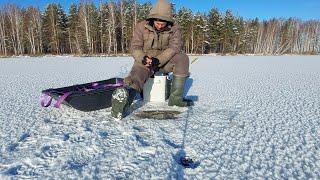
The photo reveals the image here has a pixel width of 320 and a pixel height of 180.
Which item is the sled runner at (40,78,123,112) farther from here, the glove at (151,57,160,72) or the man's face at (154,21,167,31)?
the man's face at (154,21,167,31)

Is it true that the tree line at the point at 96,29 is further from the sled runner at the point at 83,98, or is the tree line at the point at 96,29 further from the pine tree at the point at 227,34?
the sled runner at the point at 83,98

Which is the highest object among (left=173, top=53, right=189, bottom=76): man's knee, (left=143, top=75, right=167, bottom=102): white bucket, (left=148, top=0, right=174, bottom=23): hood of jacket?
(left=148, top=0, right=174, bottom=23): hood of jacket

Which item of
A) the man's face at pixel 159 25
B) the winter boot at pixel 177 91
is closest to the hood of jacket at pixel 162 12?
the man's face at pixel 159 25

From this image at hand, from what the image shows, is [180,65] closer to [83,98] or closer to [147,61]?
[147,61]

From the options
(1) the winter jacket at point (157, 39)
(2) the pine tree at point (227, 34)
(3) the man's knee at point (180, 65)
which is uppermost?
(2) the pine tree at point (227, 34)

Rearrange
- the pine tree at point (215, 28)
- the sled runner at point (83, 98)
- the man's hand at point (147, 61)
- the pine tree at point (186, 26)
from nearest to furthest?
the sled runner at point (83, 98)
the man's hand at point (147, 61)
the pine tree at point (186, 26)
the pine tree at point (215, 28)

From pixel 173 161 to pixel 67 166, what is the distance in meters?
0.77

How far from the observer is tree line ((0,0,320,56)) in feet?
143

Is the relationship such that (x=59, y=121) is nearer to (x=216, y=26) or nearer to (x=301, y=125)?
(x=301, y=125)

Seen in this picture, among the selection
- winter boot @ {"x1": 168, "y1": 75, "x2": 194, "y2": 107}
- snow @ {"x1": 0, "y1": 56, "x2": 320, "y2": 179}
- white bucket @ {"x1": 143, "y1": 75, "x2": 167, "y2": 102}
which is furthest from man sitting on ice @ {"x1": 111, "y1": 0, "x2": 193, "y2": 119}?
snow @ {"x1": 0, "y1": 56, "x2": 320, "y2": 179}

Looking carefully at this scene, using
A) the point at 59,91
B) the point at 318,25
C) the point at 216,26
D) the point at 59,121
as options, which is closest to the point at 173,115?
the point at 59,121

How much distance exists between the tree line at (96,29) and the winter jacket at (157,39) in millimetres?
37628

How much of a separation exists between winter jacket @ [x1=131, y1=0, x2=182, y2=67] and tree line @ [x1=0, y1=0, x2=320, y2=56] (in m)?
37.6

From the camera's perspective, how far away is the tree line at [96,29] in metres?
43.6
